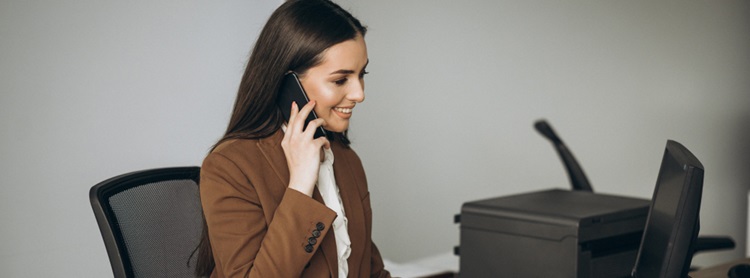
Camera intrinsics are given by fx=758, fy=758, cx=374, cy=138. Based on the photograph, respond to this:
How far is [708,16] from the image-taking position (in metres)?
5.37

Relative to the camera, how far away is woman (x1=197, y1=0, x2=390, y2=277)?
55.1 inches

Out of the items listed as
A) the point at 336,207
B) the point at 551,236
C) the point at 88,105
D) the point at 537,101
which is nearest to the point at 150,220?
the point at 336,207

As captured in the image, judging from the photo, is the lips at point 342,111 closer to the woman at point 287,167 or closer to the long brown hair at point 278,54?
the woman at point 287,167

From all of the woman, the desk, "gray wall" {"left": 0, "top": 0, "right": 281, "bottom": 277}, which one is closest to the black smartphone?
the woman

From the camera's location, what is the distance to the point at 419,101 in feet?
11.5

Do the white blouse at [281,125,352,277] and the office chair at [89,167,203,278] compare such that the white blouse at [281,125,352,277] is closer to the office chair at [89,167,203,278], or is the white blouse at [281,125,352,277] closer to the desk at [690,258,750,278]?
the office chair at [89,167,203,278]

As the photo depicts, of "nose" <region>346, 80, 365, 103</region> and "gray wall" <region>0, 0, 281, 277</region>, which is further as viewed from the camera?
"gray wall" <region>0, 0, 281, 277</region>

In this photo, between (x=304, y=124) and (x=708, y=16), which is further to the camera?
(x=708, y=16)

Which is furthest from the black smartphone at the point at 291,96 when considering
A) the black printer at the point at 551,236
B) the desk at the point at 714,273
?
the desk at the point at 714,273

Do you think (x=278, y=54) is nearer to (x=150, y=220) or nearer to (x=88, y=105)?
(x=150, y=220)

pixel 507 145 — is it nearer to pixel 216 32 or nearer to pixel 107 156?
pixel 216 32

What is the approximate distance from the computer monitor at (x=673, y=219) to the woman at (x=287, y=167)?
1.92 feet

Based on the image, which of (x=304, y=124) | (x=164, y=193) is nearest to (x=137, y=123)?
(x=164, y=193)

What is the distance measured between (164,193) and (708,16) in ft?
15.7
